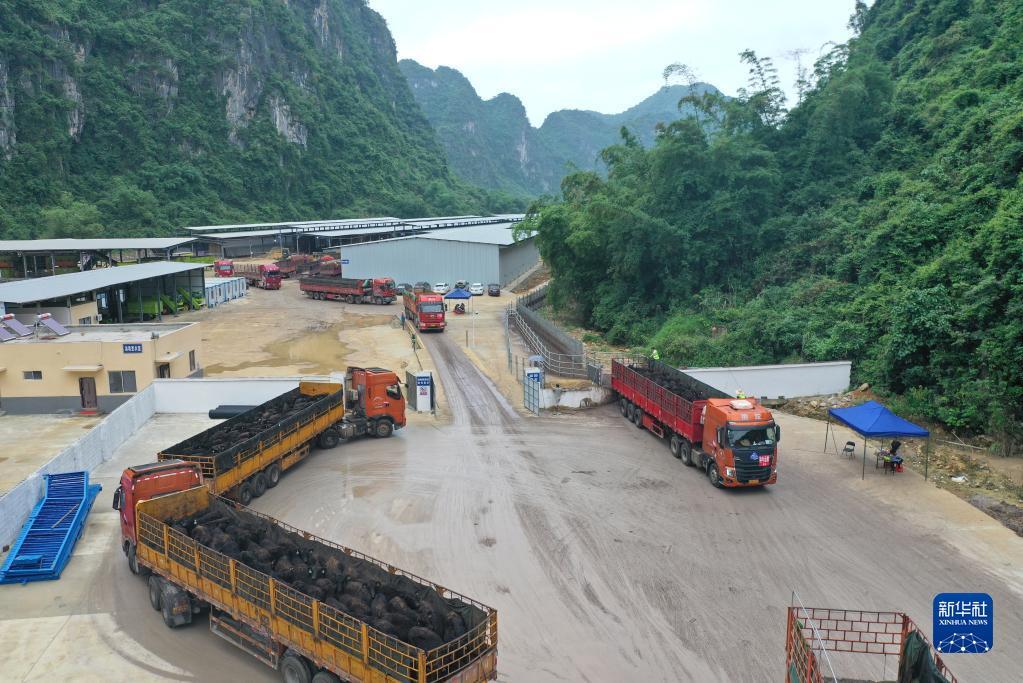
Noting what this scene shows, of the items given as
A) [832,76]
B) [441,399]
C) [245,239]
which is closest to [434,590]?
[441,399]

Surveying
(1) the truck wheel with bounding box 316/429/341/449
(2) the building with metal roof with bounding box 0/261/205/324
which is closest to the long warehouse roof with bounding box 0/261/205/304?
(2) the building with metal roof with bounding box 0/261/205/324

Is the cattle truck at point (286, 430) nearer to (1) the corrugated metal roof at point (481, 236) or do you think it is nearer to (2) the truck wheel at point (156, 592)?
(2) the truck wheel at point (156, 592)

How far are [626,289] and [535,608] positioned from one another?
3429 centimetres

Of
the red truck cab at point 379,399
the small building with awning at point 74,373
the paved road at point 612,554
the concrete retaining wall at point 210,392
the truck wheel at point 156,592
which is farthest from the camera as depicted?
the small building with awning at point 74,373

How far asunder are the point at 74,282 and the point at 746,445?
37774mm

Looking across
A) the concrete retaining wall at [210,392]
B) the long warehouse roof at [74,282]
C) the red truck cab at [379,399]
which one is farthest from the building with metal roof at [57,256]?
the red truck cab at [379,399]

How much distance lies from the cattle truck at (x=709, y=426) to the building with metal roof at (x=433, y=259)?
134ft

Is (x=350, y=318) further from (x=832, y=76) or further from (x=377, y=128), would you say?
(x=377, y=128)

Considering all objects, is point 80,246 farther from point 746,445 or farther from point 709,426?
point 746,445

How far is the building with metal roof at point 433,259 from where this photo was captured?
2586 inches

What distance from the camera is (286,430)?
2005 centimetres

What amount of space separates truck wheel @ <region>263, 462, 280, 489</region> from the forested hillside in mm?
76175

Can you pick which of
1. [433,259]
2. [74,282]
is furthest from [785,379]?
[433,259]

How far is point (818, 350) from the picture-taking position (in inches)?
1185
